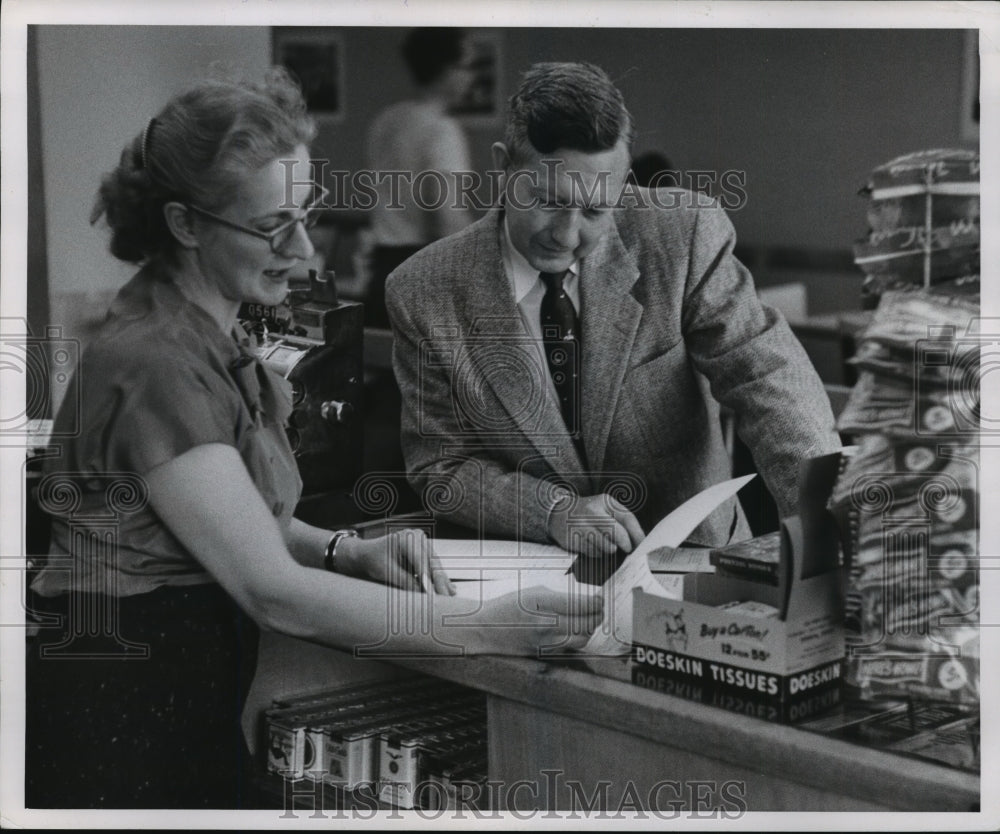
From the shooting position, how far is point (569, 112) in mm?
2393

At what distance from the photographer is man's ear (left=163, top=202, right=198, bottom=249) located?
240 centimetres

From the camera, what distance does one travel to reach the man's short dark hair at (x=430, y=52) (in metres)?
2.42

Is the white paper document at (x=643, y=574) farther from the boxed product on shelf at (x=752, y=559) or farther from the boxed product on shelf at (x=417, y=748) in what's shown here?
the boxed product on shelf at (x=417, y=748)

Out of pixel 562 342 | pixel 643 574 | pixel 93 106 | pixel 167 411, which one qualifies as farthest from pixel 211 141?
pixel 643 574

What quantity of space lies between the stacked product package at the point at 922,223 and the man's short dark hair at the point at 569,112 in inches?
19.2

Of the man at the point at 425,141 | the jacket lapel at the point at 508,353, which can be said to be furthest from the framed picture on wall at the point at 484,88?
the jacket lapel at the point at 508,353

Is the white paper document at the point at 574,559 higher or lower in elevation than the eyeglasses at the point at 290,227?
lower

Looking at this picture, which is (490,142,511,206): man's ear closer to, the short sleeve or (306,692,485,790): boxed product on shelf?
the short sleeve

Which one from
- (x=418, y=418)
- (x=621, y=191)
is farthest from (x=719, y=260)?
(x=418, y=418)

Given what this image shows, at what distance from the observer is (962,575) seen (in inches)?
93.7

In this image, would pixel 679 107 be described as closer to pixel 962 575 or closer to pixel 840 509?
pixel 840 509

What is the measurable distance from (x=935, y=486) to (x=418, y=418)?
983mm

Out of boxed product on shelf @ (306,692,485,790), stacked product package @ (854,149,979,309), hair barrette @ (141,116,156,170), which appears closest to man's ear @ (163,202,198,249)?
hair barrette @ (141,116,156,170)

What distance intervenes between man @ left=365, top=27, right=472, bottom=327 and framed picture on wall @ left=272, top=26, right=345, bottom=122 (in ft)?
0.32
